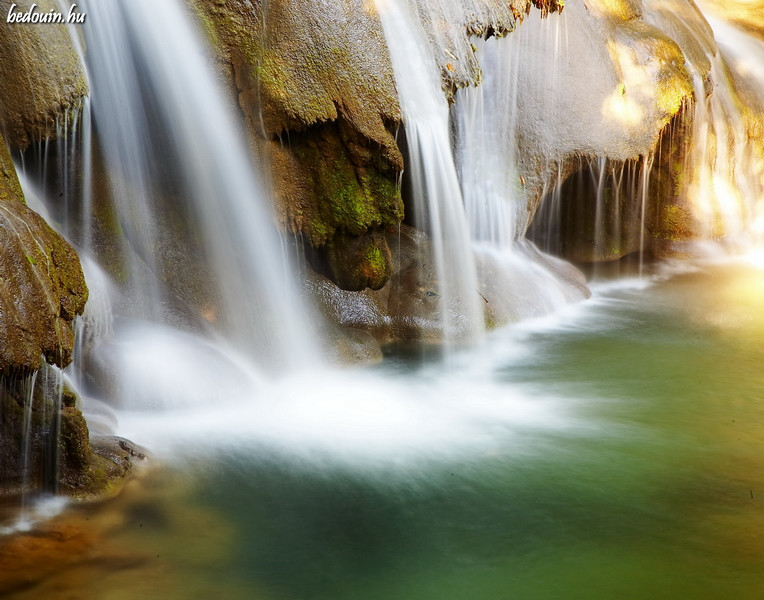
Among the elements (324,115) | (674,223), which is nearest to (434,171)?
(324,115)

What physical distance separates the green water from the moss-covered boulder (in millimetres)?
2378

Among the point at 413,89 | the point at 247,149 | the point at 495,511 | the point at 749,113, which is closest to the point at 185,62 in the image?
the point at 247,149

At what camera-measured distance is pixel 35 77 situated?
219 inches

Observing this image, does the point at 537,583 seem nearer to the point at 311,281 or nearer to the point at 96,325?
the point at 96,325

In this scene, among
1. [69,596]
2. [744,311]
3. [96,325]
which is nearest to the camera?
[69,596]

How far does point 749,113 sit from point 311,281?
844 centimetres

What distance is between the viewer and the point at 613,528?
4656 millimetres

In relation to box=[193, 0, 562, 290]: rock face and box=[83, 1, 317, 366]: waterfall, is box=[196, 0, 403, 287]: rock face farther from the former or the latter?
box=[83, 1, 317, 366]: waterfall

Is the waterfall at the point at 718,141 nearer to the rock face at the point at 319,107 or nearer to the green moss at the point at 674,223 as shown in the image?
the green moss at the point at 674,223

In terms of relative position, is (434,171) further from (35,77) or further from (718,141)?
(718,141)

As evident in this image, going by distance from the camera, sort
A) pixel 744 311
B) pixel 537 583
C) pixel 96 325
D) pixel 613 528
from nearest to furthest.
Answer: pixel 537 583 < pixel 613 528 < pixel 96 325 < pixel 744 311

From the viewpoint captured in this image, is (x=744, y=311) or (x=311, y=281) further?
(x=744, y=311)

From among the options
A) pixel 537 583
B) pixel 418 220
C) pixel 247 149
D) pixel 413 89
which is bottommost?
pixel 537 583

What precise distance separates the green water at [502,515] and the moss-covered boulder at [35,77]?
2378 millimetres
